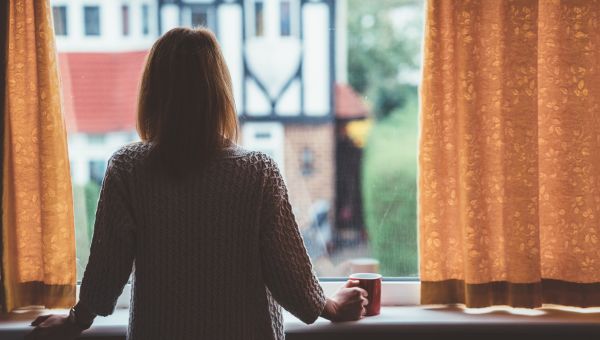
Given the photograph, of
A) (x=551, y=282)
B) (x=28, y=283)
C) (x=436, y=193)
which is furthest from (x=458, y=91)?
(x=28, y=283)

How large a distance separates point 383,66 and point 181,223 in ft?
Answer: 2.87

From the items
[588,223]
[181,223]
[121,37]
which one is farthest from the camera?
[121,37]

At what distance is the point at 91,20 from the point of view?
1752 millimetres

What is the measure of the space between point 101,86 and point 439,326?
112cm

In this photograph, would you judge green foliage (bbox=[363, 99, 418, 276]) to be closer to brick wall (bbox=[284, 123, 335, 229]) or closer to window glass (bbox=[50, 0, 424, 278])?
window glass (bbox=[50, 0, 424, 278])

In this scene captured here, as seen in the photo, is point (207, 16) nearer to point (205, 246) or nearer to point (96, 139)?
point (96, 139)

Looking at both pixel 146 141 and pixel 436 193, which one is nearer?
pixel 146 141

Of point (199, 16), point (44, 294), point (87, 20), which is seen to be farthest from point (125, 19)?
point (44, 294)

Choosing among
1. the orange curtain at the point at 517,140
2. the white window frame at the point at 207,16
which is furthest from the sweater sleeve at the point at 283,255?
the white window frame at the point at 207,16

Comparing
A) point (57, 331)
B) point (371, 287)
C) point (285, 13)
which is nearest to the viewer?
point (57, 331)

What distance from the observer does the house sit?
1739mm

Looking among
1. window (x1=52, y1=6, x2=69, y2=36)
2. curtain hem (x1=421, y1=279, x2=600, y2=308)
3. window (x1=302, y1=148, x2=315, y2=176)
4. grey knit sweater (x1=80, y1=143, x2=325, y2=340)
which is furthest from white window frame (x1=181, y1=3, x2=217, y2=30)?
curtain hem (x1=421, y1=279, x2=600, y2=308)

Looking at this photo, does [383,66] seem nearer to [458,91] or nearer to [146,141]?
[458,91]

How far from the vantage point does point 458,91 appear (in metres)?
1.52
